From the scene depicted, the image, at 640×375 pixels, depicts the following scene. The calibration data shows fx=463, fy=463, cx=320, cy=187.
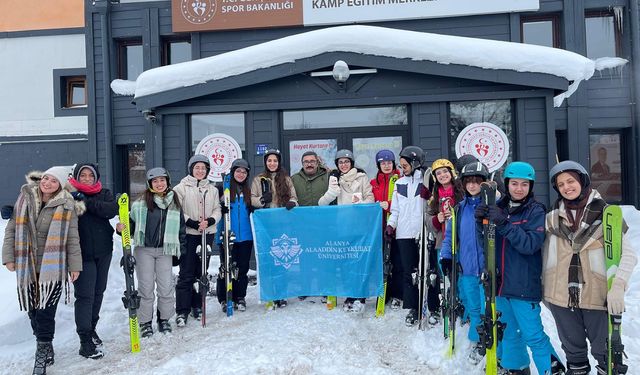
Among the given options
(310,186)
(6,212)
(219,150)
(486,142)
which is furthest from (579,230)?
(219,150)

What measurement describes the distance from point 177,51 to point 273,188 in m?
9.06

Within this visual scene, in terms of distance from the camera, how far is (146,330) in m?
4.96

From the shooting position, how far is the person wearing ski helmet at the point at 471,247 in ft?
13.2

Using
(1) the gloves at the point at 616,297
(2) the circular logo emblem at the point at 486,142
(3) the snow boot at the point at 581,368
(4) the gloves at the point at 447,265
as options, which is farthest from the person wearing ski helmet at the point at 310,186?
(1) the gloves at the point at 616,297

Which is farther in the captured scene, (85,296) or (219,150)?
(219,150)

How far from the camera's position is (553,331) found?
14.5 feet

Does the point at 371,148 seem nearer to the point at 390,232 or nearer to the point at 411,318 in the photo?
the point at 390,232

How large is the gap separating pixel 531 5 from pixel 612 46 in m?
3.00

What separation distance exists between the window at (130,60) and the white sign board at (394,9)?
525cm

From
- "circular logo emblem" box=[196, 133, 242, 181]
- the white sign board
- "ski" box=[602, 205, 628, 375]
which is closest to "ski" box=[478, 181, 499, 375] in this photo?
"ski" box=[602, 205, 628, 375]

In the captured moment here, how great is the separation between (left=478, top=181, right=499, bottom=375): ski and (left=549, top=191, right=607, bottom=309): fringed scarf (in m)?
0.50

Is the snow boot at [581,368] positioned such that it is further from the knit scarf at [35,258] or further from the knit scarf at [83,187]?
the knit scarf at [83,187]

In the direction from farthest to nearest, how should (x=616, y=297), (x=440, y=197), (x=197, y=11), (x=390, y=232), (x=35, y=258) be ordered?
1. (x=197, y=11)
2. (x=390, y=232)
3. (x=440, y=197)
4. (x=35, y=258)
5. (x=616, y=297)

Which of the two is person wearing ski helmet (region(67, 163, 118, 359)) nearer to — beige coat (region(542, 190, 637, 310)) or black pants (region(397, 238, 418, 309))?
black pants (region(397, 238, 418, 309))
